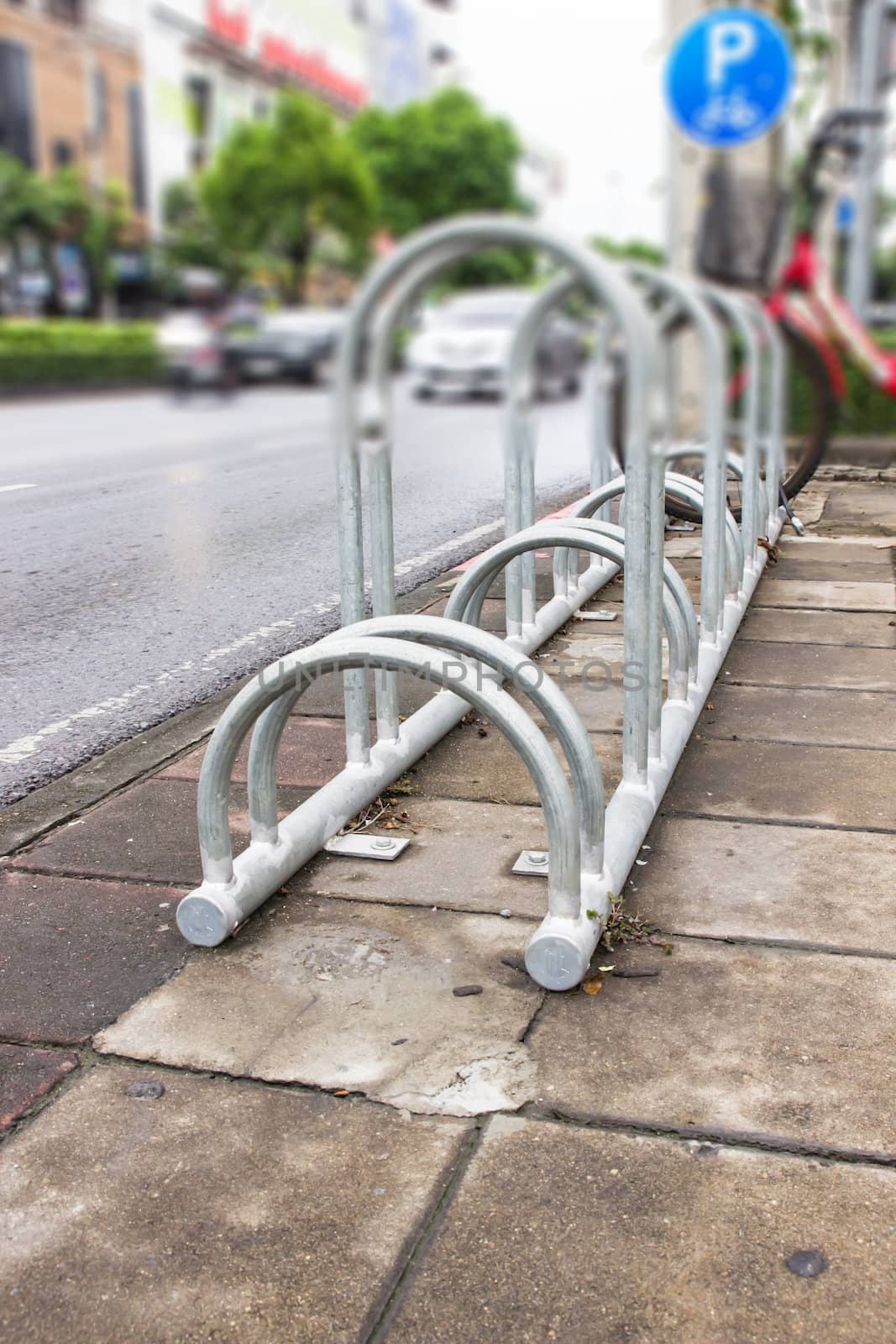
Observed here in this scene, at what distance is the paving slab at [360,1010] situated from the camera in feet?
7.88

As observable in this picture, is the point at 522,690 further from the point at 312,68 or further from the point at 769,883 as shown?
the point at 312,68

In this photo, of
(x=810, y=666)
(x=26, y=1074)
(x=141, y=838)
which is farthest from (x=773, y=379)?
(x=810, y=666)

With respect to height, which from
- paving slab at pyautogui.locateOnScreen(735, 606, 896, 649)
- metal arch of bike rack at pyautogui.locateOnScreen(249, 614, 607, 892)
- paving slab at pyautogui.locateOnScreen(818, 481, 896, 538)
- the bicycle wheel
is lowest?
paving slab at pyautogui.locateOnScreen(735, 606, 896, 649)

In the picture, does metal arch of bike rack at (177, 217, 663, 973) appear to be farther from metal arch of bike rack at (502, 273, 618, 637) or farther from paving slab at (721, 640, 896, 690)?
paving slab at (721, 640, 896, 690)

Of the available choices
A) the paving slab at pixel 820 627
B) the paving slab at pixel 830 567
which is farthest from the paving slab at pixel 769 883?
the paving slab at pixel 830 567

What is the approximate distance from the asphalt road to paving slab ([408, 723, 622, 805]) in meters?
0.54

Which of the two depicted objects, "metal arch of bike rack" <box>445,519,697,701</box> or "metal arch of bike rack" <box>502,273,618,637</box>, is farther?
"metal arch of bike rack" <box>445,519,697,701</box>

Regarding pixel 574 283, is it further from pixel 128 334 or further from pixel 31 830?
pixel 31 830

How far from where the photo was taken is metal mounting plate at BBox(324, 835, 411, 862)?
3379 mm

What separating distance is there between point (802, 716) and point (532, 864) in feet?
5.44

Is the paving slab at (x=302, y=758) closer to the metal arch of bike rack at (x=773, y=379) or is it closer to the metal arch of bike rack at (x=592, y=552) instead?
the metal arch of bike rack at (x=592, y=552)

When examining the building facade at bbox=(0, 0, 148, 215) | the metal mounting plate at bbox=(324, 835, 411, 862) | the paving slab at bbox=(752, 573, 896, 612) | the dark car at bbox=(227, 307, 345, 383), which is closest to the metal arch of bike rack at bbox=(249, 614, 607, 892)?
the metal mounting plate at bbox=(324, 835, 411, 862)

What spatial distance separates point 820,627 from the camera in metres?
5.70

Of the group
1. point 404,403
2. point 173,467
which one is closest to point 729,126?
point 404,403
